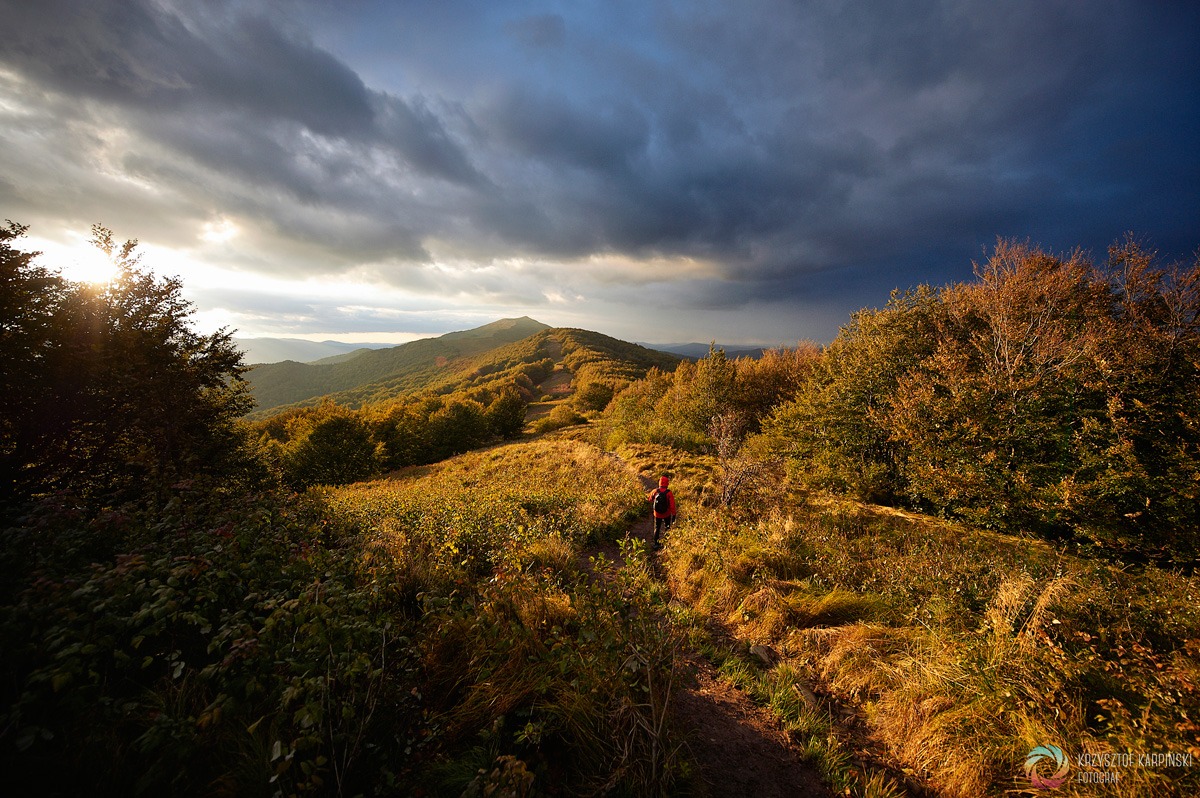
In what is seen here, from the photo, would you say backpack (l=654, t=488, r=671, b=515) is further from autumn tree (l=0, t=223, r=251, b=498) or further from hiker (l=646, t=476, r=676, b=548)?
autumn tree (l=0, t=223, r=251, b=498)

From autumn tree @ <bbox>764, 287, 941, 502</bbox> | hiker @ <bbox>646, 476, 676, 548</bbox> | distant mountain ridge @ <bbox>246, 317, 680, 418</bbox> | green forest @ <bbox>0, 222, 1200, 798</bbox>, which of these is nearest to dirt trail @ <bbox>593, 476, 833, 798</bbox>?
green forest @ <bbox>0, 222, 1200, 798</bbox>

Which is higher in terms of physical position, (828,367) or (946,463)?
(828,367)

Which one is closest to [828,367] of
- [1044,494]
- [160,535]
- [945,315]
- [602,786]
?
[945,315]

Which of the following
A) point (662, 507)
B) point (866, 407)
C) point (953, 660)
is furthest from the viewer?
point (866, 407)

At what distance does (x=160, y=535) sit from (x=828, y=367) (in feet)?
77.9

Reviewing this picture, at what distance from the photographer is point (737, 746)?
4.26 m

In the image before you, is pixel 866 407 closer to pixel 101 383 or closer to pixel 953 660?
pixel 953 660

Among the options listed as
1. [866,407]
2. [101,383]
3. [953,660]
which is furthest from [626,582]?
[866,407]

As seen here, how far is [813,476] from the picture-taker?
57.5ft

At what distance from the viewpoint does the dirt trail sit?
385cm

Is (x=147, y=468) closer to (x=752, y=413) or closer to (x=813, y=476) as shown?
(x=813, y=476)

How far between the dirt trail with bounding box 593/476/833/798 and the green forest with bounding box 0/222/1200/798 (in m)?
0.15

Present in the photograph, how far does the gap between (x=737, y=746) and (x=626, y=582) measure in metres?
2.12

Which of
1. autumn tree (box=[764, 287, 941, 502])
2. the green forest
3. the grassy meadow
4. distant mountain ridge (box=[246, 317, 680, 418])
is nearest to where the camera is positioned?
the green forest
